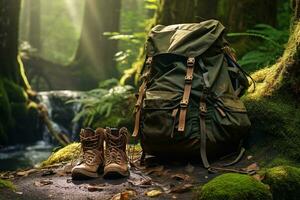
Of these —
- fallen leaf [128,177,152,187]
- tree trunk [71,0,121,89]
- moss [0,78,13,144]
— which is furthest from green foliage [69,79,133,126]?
tree trunk [71,0,121,89]

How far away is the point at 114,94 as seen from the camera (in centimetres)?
877

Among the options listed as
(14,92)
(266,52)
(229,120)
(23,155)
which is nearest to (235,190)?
(229,120)

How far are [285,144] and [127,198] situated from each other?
6.08ft

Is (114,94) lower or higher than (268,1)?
lower

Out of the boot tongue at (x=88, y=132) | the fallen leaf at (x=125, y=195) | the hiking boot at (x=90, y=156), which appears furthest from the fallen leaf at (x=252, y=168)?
the boot tongue at (x=88, y=132)

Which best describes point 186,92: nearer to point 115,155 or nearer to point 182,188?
point 115,155

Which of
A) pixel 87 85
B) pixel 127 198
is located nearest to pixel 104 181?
pixel 127 198

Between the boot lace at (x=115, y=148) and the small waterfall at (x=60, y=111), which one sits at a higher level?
the boot lace at (x=115, y=148)

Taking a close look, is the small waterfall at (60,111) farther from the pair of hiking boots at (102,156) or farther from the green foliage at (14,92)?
the pair of hiking boots at (102,156)

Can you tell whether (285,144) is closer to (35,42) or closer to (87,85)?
(87,85)

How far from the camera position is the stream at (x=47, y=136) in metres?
9.66

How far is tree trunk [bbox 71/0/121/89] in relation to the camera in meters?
17.6

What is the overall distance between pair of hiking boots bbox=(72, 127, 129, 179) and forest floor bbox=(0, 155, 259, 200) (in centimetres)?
8

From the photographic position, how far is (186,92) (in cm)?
455
